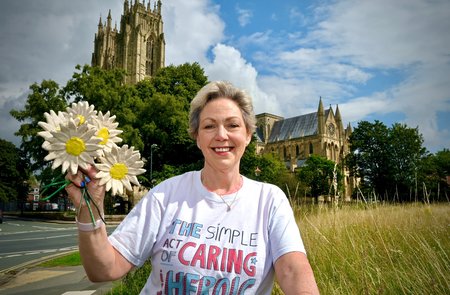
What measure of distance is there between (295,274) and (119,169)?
0.93 metres

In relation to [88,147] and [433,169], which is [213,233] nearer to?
[88,147]

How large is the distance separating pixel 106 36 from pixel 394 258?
71002 mm

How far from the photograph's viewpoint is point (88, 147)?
1133 mm

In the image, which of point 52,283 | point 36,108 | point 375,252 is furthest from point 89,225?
point 36,108

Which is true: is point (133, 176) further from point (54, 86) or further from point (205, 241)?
point (54, 86)

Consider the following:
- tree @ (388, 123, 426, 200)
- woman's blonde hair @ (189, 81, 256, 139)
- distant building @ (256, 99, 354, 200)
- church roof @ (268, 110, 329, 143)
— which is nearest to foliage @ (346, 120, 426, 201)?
tree @ (388, 123, 426, 200)

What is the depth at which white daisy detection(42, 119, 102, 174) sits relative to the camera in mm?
1104

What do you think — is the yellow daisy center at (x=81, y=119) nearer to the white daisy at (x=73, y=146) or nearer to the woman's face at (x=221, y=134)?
A: the white daisy at (x=73, y=146)

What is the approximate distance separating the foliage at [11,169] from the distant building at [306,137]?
43.5 meters

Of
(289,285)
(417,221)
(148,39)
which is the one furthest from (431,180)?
(148,39)

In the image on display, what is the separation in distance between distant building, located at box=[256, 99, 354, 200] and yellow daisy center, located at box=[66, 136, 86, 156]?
68.9m

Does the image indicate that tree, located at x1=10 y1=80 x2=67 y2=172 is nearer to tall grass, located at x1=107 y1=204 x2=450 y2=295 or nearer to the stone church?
tall grass, located at x1=107 y1=204 x2=450 y2=295

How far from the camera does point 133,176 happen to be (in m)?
1.25

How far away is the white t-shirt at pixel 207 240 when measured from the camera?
1573 mm
